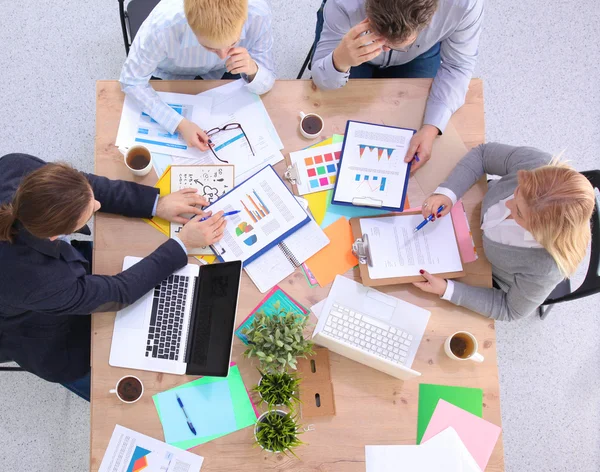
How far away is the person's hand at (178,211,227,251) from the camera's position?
137cm

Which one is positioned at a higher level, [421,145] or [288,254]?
[421,145]

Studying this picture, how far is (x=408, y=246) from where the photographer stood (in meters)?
1.43

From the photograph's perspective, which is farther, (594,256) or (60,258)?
(594,256)

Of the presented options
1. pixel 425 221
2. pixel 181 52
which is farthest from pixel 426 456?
pixel 181 52

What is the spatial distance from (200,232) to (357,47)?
27.1 inches

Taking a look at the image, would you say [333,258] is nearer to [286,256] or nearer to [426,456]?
[286,256]

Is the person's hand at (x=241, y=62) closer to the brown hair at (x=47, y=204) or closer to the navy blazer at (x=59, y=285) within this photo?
the navy blazer at (x=59, y=285)

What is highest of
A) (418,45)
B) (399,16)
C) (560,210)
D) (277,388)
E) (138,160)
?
(399,16)

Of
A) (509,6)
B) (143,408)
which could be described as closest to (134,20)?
(143,408)

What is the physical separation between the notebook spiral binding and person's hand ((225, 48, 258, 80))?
529 mm

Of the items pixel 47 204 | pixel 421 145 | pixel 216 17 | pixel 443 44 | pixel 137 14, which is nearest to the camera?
pixel 47 204

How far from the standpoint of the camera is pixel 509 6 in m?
2.46

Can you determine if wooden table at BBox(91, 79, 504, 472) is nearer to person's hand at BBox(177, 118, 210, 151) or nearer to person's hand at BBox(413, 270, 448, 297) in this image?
person's hand at BBox(413, 270, 448, 297)

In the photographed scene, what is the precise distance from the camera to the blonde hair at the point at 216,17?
1256mm
